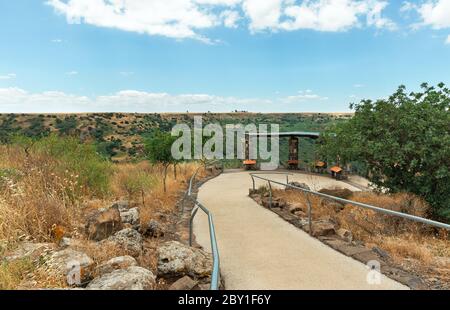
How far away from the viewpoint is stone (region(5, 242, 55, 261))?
4.21m

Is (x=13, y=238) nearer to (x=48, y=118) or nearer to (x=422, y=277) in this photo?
(x=422, y=277)

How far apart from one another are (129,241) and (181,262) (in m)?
1.37

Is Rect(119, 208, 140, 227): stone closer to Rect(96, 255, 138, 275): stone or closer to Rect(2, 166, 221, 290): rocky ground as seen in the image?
Rect(2, 166, 221, 290): rocky ground

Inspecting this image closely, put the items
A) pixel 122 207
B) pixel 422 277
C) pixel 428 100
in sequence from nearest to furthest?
pixel 422 277, pixel 122 207, pixel 428 100

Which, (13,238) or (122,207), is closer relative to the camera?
(13,238)

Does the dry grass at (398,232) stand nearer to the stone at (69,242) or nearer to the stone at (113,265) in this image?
the stone at (113,265)

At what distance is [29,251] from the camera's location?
4414mm

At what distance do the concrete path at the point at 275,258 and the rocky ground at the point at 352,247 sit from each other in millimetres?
173

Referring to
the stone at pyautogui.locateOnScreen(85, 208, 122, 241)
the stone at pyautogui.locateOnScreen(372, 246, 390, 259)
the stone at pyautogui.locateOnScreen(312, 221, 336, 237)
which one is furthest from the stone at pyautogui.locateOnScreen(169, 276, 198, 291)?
the stone at pyautogui.locateOnScreen(312, 221, 336, 237)

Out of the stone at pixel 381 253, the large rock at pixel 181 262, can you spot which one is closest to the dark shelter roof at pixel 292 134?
the stone at pixel 381 253

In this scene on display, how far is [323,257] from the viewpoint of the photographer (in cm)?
538
